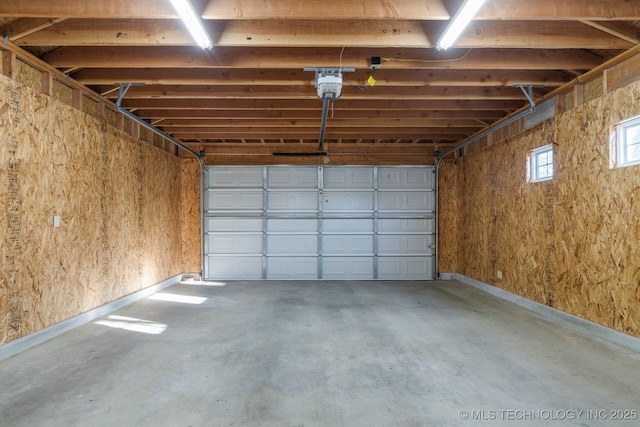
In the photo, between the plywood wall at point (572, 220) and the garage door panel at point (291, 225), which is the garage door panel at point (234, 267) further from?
the plywood wall at point (572, 220)

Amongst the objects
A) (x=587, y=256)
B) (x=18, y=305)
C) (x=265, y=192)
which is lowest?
(x=18, y=305)

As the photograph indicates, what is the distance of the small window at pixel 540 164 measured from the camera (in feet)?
15.9

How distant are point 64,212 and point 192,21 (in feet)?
9.76

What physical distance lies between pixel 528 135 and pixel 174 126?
6.27 m

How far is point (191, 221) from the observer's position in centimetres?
790

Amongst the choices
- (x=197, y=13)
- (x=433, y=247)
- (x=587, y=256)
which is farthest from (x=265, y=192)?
(x=587, y=256)

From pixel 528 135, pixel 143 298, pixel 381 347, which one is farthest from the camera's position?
pixel 143 298

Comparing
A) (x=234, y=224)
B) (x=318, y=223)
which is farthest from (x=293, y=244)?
(x=234, y=224)

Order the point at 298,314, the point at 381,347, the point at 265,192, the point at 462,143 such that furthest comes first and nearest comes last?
the point at 265,192, the point at 462,143, the point at 298,314, the point at 381,347

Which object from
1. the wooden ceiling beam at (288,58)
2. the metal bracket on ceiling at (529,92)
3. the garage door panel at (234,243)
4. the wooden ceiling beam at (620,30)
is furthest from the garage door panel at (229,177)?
the wooden ceiling beam at (620,30)

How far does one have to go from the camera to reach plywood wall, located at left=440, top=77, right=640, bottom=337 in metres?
3.56

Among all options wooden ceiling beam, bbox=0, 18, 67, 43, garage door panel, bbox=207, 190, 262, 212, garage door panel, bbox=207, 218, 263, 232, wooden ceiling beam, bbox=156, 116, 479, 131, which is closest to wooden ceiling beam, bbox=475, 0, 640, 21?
wooden ceiling beam, bbox=156, 116, 479, 131

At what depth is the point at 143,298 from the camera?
5914mm

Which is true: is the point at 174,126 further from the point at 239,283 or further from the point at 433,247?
the point at 433,247
